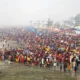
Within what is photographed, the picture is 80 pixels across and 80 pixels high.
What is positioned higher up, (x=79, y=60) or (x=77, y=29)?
(x=77, y=29)

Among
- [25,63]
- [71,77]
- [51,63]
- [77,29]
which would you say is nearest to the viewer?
[71,77]

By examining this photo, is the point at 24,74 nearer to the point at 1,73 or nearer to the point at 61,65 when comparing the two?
the point at 1,73

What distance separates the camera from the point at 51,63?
22781mm

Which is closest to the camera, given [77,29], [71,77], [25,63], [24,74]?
[71,77]

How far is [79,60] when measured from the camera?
20.6 m

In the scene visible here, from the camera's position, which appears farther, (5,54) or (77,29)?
(77,29)

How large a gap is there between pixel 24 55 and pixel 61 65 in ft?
19.2

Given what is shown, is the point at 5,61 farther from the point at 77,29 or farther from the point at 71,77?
the point at 77,29

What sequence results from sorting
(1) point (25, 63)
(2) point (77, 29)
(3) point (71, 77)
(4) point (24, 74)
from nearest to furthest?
(3) point (71, 77) < (4) point (24, 74) < (1) point (25, 63) < (2) point (77, 29)

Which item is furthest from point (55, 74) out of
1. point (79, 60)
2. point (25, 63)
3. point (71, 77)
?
point (25, 63)

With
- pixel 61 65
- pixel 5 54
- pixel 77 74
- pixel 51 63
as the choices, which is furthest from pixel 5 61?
pixel 77 74

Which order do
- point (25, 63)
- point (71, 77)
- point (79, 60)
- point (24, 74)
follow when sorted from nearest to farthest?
1. point (71, 77)
2. point (24, 74)
3. point (79, 60)
4. point (25, 63)

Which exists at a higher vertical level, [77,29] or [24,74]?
[77,29]

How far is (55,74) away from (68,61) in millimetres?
2442
